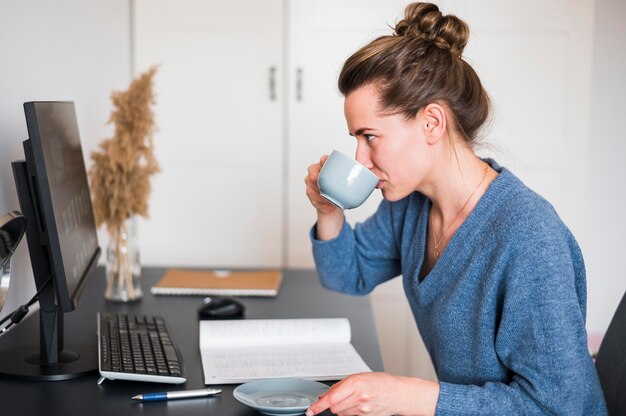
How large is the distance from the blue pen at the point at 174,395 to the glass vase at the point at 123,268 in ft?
2.31

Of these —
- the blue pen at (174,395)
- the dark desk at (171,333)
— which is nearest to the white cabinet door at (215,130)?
the dark desk at (171,333)

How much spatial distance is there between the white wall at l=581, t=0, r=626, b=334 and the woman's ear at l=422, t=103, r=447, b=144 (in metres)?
2.07

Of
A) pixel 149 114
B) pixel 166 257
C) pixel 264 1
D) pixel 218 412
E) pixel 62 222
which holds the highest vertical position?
pixel 264 1

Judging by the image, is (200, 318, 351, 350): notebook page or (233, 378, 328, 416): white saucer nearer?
(233, 378, 328, 416): white saucer

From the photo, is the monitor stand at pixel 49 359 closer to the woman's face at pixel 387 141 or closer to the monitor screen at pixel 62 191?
the monitor screen at pixel 62 191

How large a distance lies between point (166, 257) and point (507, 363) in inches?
79.1

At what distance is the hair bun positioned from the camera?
1.36m

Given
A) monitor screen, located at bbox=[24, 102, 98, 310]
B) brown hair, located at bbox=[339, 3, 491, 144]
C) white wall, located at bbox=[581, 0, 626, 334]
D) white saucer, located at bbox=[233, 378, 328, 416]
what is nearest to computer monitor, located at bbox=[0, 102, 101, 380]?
monitor screen, located at bbox=[24, 102, 98, 310]

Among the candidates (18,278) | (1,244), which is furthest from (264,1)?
(1,244)

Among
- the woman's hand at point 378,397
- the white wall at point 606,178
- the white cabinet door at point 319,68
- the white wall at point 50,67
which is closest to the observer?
the woman's hand at point 378,397

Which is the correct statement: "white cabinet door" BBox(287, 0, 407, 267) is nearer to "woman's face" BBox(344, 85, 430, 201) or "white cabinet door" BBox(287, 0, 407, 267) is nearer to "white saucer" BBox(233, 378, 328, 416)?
"woman's face" BBox(344, 85, 430, 201)

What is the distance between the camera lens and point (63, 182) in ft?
4.11

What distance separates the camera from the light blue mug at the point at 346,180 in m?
1.32

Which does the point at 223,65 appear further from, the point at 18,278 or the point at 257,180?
the point at 18,278
